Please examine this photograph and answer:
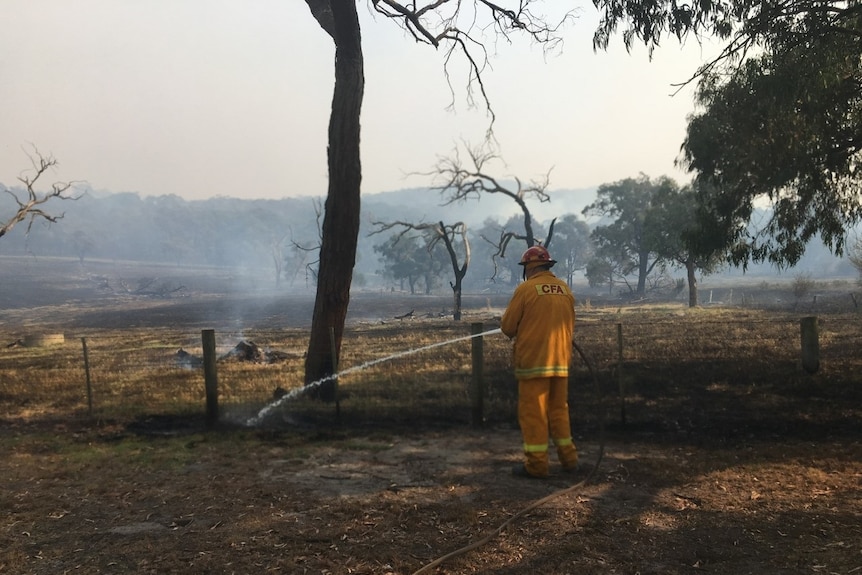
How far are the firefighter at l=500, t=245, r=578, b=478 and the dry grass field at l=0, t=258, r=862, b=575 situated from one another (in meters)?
0.29

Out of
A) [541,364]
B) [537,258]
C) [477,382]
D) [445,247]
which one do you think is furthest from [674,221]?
[445,247]

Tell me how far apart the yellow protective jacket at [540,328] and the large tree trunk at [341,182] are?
4.31 metres

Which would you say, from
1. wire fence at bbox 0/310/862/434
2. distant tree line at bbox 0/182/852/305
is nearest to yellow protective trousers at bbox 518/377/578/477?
wire fence at bbox 0/310/862/434

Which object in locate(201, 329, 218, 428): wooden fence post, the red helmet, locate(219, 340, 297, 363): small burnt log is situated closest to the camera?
the red helmet

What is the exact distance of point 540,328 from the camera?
5.01 m

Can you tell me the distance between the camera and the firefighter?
4.93 m

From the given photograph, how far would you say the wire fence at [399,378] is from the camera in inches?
303

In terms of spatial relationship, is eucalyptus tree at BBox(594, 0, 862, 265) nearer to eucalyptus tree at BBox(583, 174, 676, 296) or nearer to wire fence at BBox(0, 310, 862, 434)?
wire fence at BBox(0, 310, 862, 434)

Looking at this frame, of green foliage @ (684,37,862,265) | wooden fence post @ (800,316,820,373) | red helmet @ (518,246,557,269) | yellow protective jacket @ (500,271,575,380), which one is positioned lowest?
wooden fence post @ (800,316,820,373)

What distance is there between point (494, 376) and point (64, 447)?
6.85 m

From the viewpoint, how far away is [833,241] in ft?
40.1

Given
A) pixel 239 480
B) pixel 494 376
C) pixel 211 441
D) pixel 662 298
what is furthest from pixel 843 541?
pixel 662 298

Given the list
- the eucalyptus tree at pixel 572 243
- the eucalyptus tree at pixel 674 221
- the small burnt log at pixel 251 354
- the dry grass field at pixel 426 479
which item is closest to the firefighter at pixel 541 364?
the dry grass field at pixel 426 479

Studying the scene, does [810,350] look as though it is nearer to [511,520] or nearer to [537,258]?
[537,258]
